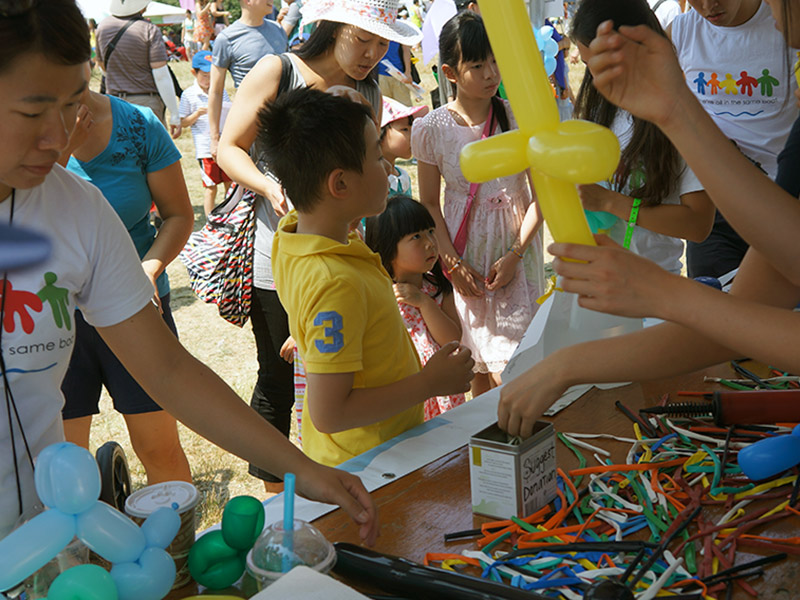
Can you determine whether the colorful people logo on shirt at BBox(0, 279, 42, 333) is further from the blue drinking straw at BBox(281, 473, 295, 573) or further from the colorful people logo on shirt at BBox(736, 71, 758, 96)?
the colorful people logo on shirt at BBox(736, 71, 758, 96)

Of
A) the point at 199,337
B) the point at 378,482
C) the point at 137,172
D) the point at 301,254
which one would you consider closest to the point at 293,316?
the point at 301,254

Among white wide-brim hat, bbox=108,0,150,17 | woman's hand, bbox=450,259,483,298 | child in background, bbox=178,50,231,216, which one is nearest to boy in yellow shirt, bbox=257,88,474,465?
woman's hand, bbox=450,259,483,298

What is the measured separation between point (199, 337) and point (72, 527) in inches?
135

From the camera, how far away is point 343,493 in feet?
3.20

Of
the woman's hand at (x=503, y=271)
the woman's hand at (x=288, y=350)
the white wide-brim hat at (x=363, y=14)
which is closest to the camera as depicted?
the white wide-brim hat at (x=363, y=14)

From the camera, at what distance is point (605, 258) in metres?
0.89

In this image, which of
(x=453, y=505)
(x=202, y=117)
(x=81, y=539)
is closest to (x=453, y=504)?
(x=453, y=505)

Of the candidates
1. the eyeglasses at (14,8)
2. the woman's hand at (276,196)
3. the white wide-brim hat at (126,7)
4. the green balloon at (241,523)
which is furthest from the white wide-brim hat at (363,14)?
the white wide-brim hat at (126,7)

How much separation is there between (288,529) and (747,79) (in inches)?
80.9

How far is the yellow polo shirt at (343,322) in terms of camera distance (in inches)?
54.2

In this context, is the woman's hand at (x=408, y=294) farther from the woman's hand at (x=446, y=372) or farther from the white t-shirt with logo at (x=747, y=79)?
the white t-shirt with logo at (x=747, y=79)

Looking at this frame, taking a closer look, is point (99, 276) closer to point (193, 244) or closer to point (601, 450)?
point (601, 450)

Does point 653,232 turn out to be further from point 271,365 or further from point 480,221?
point 271,365

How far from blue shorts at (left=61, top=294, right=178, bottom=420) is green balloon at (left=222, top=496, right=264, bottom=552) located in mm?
1128
